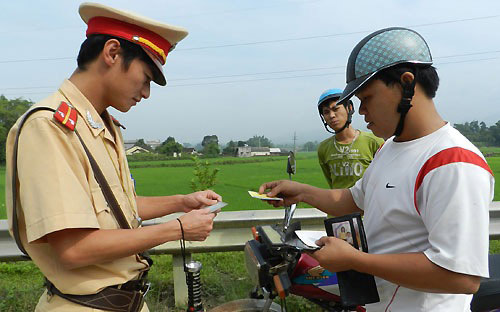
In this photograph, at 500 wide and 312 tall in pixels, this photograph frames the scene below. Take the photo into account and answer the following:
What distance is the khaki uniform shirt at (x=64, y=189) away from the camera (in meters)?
1.22

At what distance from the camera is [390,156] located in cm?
155

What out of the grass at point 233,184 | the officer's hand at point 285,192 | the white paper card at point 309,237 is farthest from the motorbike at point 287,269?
the grass at point 233,184

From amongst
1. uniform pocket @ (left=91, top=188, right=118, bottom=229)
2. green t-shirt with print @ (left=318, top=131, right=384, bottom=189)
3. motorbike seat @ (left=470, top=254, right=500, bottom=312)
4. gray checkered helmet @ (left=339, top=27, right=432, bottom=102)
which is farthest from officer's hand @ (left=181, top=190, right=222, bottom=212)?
green t-shirt with print @ (left=318, top=131, right=384, bottom=189)

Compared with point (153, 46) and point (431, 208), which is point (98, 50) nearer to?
point (153, 46)

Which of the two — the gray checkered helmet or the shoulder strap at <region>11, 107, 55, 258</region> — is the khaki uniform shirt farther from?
the gray checkered helmet

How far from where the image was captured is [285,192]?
2205 mm

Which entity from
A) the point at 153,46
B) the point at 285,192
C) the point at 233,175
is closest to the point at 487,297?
the point at 285,192

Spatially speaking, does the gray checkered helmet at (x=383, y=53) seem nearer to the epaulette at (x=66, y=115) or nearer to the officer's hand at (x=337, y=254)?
the officer's hand at (x=337, y=254)

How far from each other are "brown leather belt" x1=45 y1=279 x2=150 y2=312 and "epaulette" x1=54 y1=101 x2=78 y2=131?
631mm

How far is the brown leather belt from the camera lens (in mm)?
1391

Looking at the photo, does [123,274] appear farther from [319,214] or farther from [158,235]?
[319,214]

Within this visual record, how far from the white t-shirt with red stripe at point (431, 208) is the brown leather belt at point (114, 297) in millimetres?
1028

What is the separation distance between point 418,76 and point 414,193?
0.45 m

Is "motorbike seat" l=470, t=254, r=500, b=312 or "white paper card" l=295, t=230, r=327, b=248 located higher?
"white paper card" l=295, t=230, r=327, b=248
